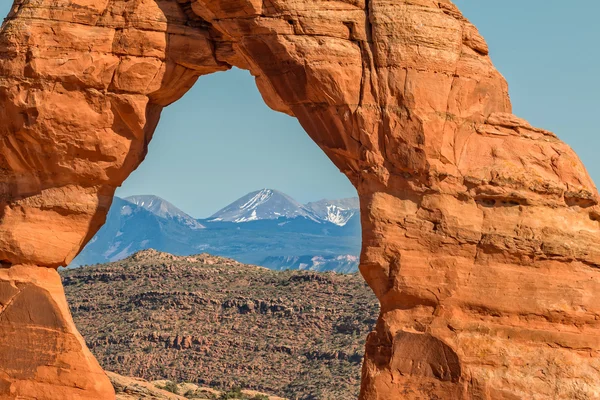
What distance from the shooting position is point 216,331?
48594 mm

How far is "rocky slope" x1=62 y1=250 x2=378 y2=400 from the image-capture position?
44.9 m

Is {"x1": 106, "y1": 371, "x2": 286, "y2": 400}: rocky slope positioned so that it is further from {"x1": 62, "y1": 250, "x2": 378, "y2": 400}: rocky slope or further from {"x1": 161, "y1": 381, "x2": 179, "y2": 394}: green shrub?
{"x1": 62, "y1": 250, "x2": 378, "y2": 400}: rocky slope

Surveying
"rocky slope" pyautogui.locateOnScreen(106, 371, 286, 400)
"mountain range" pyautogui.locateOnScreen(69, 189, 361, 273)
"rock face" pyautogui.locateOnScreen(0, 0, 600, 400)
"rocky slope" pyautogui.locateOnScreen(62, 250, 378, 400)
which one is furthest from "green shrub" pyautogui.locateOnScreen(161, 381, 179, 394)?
"mountain range" pyautogui.locateOnScreen(69, 189, 361, 273)

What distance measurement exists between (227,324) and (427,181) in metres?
29.4

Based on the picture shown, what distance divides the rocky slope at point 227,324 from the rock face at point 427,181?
20.4 m

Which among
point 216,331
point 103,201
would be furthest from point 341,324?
point 103,201

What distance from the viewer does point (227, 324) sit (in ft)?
162

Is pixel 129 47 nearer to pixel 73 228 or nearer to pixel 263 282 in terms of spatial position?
pixel 73 228

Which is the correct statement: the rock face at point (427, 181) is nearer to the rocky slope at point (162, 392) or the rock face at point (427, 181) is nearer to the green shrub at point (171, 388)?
the rocky slope at point (162, 392)

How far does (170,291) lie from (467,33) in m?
31.0

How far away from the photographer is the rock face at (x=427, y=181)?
67.6 feet

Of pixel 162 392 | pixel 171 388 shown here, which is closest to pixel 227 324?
pixel 171 388

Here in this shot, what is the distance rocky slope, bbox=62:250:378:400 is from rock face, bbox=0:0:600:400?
804 inches

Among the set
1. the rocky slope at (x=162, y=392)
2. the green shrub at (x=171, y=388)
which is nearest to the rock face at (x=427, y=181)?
the rocky slope at (x=162, y=392)
